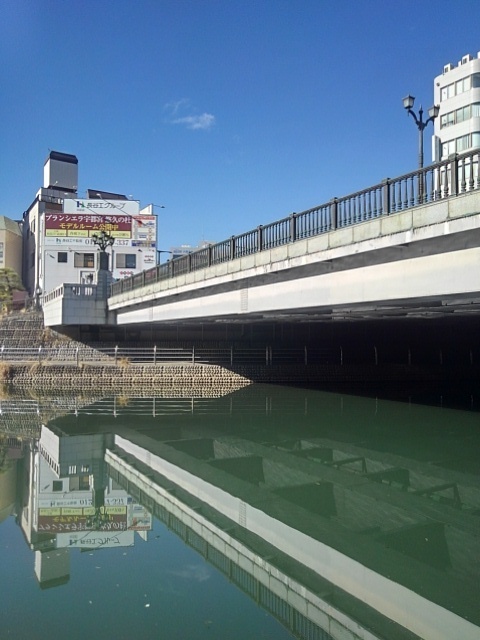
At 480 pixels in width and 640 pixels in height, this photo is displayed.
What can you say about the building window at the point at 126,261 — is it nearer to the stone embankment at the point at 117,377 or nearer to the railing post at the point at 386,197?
the stone embankment at the point at 117,377

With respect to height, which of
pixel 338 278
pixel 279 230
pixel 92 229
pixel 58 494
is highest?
pixel 92 229

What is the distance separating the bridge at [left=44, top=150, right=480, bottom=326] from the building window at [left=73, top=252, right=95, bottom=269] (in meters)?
31.4

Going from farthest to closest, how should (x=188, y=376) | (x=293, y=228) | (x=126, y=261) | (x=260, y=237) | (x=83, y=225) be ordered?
(x=126, y=261)
(x=83, y=225)
(x=188, y=376)
(x=260, y=237)
(x=293, y=228)

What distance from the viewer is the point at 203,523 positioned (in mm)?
8289

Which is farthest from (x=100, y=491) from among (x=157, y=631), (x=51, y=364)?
(x=51, y=364)

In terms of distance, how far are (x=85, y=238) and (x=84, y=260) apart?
206 centimetres

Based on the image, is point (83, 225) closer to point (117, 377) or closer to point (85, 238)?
point (85, 238)

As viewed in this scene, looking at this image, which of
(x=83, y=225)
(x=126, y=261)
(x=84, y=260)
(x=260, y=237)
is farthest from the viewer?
(x=126, y=261)

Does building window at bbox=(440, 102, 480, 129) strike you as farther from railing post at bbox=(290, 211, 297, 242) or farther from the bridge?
railing post at bbox=(290, 211, 297, 242)

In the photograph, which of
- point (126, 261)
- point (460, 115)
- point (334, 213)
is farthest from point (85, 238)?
point (334, 213)

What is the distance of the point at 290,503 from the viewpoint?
935 cm

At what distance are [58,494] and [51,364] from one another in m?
19.1

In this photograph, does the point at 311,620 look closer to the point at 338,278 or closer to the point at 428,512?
the point at 428,512

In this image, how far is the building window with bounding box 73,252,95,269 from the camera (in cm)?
5134
